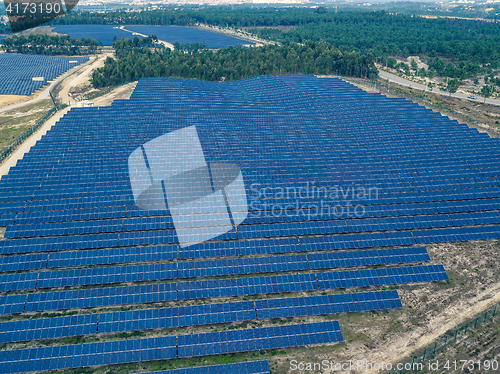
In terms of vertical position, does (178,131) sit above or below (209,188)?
above

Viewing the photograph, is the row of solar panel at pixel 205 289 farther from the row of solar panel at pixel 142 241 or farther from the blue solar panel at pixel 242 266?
the row of solar panel at pixel 142 241

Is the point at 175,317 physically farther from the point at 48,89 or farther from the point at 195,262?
the point at 48,89

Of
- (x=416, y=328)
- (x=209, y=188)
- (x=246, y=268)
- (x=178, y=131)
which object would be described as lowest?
(x=416, y=328)

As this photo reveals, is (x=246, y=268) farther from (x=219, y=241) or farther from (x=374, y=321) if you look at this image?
(x=374, y=321)

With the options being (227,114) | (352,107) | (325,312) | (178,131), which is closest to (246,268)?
(325,312)

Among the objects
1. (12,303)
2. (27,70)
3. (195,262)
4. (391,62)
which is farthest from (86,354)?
(391,62)

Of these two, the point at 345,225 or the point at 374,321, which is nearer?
the point at 374,321

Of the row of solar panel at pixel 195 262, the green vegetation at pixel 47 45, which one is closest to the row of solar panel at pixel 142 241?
the row of solar panel at pixel 195 262
